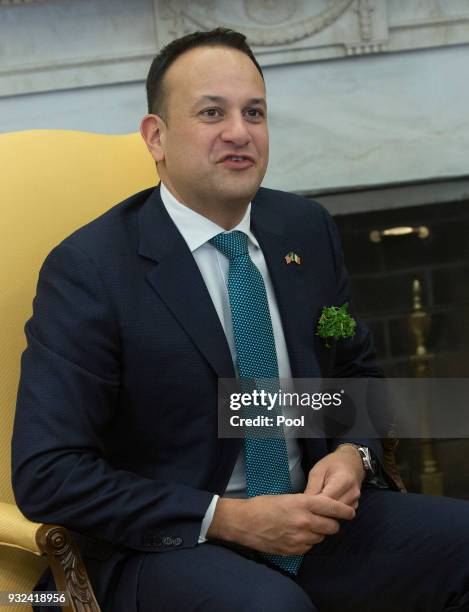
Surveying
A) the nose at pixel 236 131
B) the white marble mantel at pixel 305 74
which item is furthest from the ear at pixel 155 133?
the white marble mantel at pixel 305 74

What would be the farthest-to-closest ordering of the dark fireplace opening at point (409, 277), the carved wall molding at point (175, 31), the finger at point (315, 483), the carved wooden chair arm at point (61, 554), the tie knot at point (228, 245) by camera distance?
the dark fireplace opening at point (409, 277)
the carved wall molding at point (175, 31)
the tie knot at point (228, 245)
the finger at point (315, 483)
the carved wooden chair arm at point (61, 554)

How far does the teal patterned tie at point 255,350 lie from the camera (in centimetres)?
145

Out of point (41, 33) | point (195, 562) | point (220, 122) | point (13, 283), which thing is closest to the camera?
point (195, 562)

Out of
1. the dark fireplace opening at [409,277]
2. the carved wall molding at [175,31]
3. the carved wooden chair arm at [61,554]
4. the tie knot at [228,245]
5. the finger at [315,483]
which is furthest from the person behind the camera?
the dark fireplace opening at [409,277]

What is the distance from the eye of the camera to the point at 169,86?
1.55 m

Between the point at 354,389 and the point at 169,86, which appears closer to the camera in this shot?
the point at 169,86

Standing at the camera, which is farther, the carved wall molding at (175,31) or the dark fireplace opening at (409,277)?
the dark fireplace opening at (409,277)

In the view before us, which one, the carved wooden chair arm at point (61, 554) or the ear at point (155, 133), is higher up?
the ear at point (155, 133)

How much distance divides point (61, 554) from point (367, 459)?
535 millimetres

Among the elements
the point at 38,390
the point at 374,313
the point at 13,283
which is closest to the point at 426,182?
the point at 374,313

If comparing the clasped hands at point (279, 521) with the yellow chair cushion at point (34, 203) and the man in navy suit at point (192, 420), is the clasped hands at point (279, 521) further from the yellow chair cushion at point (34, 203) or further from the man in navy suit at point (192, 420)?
the yellow chair cushion at point (34, 203)

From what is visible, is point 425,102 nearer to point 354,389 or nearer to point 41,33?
point 41,33

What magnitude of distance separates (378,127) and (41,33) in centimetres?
107

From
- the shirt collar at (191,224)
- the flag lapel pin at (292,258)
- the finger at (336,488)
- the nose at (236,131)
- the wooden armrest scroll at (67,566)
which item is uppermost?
the nose at (236,131)
